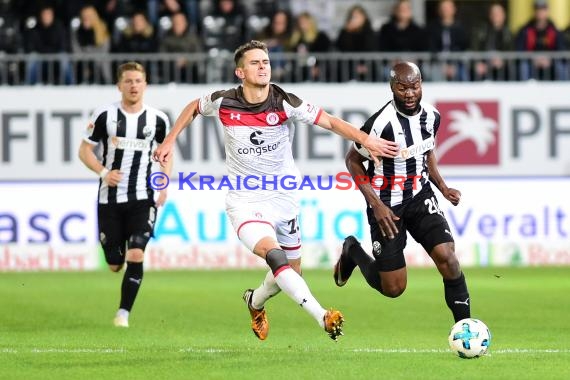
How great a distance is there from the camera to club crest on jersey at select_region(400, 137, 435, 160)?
10.2 metres

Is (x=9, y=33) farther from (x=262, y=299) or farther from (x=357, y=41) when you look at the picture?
(x=262, y=299)

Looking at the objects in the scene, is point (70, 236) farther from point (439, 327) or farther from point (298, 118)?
point (298, 118)

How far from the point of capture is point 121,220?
12.6 metres

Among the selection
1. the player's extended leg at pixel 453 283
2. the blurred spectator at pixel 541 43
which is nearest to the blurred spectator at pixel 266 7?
the blurred spectator at pixel 541 43

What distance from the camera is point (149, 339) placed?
11.0 meters

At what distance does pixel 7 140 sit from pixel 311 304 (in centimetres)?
1210

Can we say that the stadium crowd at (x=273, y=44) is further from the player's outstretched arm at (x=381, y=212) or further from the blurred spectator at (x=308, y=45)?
the player's outstretched arm at (x=381, y=212)

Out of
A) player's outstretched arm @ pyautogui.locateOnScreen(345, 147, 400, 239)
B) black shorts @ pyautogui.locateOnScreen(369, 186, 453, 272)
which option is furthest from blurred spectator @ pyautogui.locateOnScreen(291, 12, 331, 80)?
player's outstretched arm @ pyautogui.locateOnScreen(345, 147, 400, 239)

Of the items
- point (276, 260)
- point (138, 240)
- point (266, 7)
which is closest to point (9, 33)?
point (266, 7)

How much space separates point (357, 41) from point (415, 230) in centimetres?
1089

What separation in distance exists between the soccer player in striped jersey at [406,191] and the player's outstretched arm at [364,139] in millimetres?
364

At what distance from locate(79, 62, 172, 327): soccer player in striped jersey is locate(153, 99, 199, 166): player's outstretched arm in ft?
7.49

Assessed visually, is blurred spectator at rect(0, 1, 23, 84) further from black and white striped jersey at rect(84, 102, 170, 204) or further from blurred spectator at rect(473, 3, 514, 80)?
black and white striped jersey at rect(84, 102, 170, 204)

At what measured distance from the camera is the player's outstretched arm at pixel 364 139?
31.7ft
